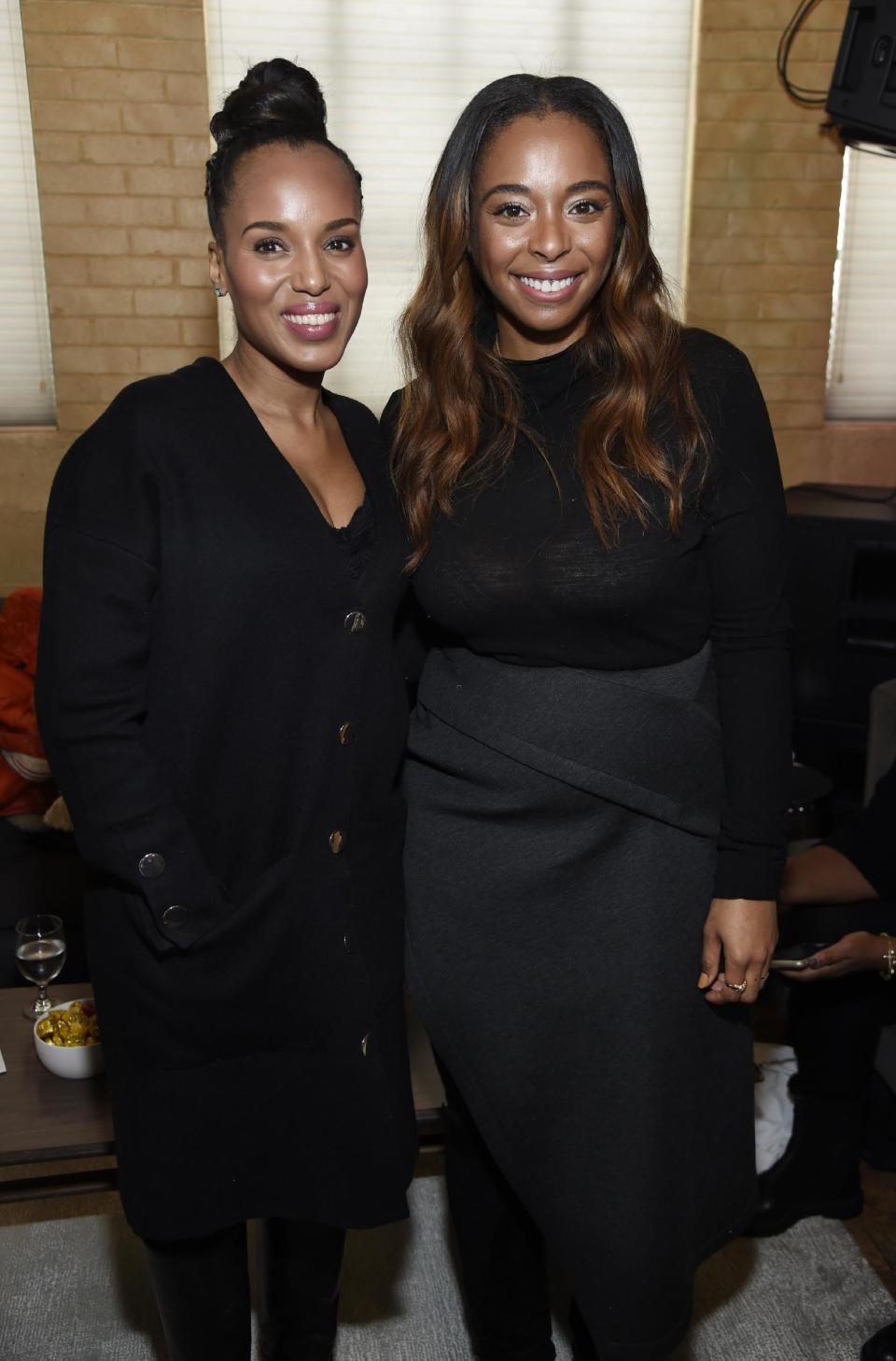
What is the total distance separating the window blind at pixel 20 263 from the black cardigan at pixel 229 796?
3021 millimetres

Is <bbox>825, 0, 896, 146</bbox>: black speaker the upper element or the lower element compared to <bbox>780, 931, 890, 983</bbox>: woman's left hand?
upper

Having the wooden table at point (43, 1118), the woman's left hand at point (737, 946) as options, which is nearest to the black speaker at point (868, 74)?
the woman's left hand at point (737, 946)

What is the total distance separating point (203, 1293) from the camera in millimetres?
1601

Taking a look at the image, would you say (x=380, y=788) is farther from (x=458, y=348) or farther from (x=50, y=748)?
(x=458, y=348)

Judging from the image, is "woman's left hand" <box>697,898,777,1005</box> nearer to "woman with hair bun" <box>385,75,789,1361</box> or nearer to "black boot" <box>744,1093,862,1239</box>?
"woman with hair bun" <box>385,75,789,1361</box>

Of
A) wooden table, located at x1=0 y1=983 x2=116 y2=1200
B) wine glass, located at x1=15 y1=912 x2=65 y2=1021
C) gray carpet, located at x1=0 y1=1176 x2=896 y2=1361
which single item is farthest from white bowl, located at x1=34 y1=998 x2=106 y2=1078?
gray carpet, located at x1=0 y1=1176 x2=896 y2=1361

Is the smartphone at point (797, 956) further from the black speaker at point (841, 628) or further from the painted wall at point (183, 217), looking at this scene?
the painted wall at point (183, 217)

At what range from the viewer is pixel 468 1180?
1763mm

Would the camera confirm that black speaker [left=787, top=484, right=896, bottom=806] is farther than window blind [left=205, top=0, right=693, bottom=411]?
No

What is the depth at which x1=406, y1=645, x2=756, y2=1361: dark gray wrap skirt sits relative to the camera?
60.4 inches

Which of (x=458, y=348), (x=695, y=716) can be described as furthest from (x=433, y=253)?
(x=695, y=716)

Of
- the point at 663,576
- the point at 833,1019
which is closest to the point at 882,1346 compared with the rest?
the point at 833,1019

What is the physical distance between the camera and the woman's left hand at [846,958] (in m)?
1.96

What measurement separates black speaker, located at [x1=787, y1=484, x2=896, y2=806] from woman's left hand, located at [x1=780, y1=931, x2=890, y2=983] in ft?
6.12
